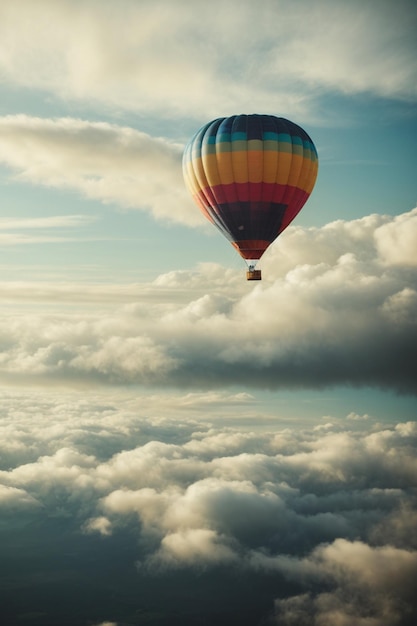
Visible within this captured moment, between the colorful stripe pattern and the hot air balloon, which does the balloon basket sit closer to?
the hot air balloon

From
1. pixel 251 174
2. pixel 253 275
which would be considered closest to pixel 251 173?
pixel 251 174

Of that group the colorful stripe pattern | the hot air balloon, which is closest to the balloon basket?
the hot air balloon

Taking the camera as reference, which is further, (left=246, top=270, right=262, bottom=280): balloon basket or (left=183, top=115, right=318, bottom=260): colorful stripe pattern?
(left=246, top=270, right=262, bottom=280): balloon basket

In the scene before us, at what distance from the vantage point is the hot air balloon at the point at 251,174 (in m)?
66.4

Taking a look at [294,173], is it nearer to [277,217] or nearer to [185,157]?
[277,217]

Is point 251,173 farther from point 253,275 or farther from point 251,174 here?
point 253,275

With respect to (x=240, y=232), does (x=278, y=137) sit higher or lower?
higher

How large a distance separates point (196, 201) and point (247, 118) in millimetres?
11572

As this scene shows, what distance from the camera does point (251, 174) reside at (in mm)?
66938

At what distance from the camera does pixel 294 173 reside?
68312mm

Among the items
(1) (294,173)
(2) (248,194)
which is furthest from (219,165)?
(1) (294,173)

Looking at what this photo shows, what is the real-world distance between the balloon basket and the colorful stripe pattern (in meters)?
2.48

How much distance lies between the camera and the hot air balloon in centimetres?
6644

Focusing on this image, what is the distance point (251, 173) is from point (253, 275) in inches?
460
